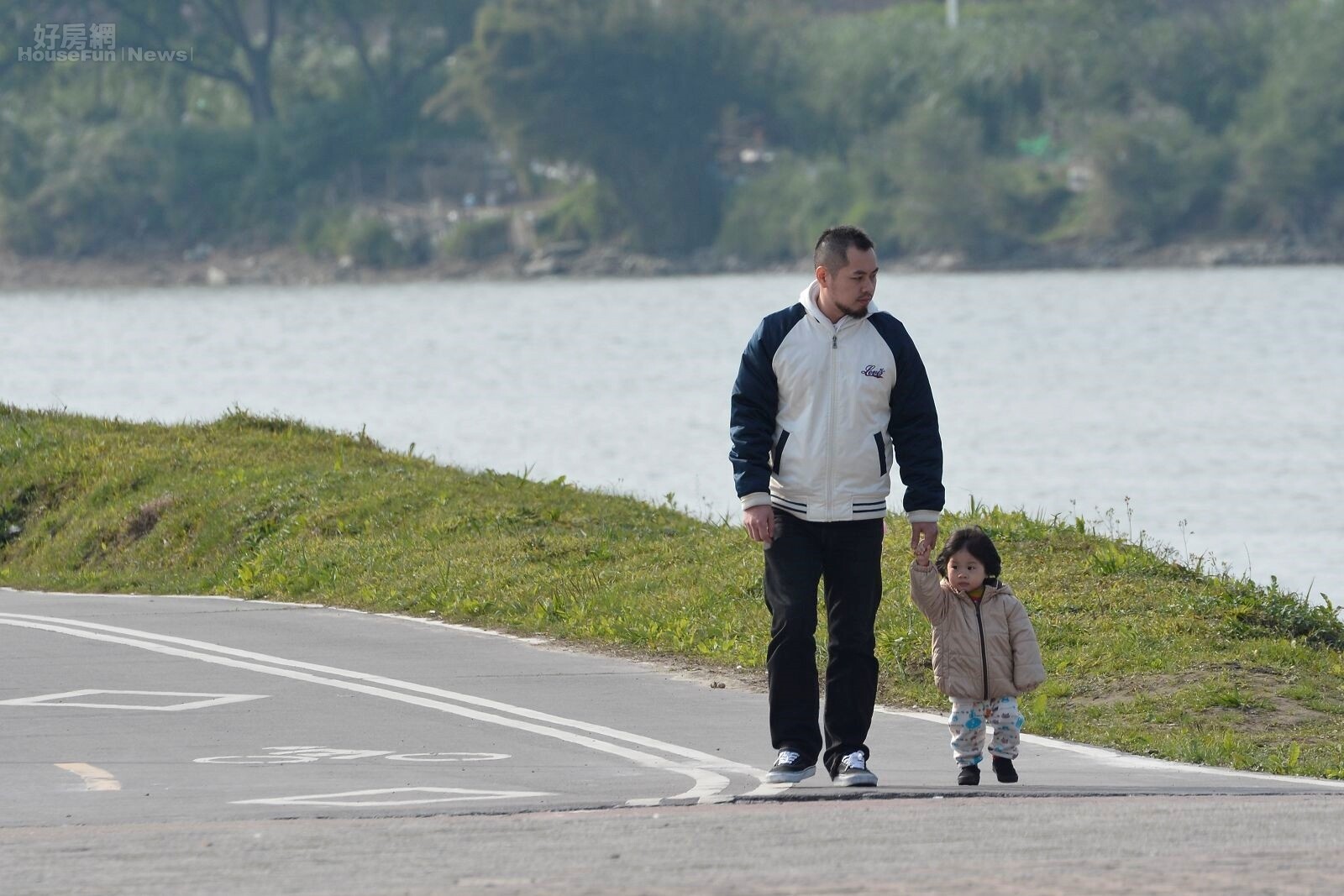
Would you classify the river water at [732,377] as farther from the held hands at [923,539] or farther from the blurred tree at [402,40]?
the blurred tree at [402,40]

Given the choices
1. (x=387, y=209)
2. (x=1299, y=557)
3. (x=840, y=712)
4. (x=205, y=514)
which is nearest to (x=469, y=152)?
(x=387, y=209)

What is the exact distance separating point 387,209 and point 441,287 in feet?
27.0

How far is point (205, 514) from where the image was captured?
1866cm

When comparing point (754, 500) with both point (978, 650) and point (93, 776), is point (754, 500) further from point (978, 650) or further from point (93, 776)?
point (93, 776)

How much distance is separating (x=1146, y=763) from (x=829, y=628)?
69.6 inches

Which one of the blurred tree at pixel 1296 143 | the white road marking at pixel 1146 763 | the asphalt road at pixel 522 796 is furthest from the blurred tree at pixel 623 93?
the white road marking at pixel 1146 763

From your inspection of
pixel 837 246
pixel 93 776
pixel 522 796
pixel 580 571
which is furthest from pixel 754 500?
pixel 580 571

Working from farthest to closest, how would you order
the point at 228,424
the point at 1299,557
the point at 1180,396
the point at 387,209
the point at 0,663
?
1. the point at 387,209
2. the point at 1180,396
3. the point at 1299,557
4. the point at 228,424
5. the point at 0,663

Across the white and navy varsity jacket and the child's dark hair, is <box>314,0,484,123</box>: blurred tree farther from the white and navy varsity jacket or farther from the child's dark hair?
the child's dark hair

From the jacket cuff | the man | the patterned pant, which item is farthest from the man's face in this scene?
the patterned pant

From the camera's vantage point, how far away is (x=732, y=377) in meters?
59.0

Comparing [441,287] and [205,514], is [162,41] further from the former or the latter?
[205,514]

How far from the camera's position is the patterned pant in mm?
8508

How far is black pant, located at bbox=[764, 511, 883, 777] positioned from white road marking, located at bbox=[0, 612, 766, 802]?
0.38m
